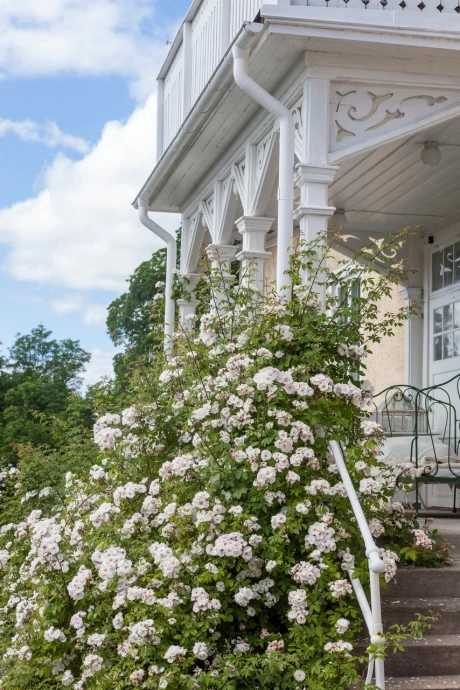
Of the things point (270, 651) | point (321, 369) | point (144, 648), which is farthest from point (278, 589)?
point (321, 369)

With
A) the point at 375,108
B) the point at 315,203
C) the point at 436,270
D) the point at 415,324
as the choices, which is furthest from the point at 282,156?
the point at 415,324

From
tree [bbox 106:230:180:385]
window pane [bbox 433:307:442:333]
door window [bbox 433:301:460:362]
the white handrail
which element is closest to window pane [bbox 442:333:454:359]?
door window [bbox 433:301:460:362]

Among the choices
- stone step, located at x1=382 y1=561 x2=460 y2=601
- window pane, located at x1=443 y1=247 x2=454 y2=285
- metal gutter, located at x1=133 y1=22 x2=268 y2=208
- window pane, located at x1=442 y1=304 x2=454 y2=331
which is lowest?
stone step, located at x1=382 y1=561 x2=460 y2=601

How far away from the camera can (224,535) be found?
4.55m

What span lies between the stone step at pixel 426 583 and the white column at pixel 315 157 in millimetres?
1849

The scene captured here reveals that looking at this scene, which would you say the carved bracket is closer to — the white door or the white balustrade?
the white balustrade

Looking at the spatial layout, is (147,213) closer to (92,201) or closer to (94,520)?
(94,520)

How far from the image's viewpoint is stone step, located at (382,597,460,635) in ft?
16.6

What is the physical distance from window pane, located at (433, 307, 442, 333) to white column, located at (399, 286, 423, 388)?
0.22 meters

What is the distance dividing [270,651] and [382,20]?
3934 millimetres

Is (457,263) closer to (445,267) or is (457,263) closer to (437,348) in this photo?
(445,267)

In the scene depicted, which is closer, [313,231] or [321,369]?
[321,369]

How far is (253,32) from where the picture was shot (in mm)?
5852

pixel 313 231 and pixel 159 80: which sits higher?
pixel 159 80
